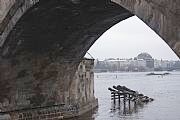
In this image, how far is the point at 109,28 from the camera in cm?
1423

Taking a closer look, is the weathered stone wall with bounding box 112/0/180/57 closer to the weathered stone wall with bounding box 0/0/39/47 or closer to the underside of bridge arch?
the underside of bridge arch

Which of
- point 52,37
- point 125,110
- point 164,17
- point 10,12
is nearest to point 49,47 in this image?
point 52,37

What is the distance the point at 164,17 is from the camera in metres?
6.55

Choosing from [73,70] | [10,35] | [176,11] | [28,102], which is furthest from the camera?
[73,70]

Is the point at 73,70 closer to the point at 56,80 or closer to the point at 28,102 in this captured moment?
the point at 56,80

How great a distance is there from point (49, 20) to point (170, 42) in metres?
6.31

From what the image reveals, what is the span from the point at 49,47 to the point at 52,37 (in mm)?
884

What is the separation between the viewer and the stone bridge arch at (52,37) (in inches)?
269

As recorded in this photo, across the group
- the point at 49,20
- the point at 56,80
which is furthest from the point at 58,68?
the point at 49,20

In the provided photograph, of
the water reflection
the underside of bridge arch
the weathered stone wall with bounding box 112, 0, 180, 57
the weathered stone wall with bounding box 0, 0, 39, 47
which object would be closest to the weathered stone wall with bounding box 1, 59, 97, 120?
the underside of bridge arch

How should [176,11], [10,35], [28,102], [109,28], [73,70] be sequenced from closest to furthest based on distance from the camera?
[176,11] → [10,35] → [109,28] → [28,102] → [73,70]

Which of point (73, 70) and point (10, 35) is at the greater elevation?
point (10, 35)

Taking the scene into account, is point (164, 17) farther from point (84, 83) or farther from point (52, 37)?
point (84, 83)

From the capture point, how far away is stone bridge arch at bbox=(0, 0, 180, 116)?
22.4ft
